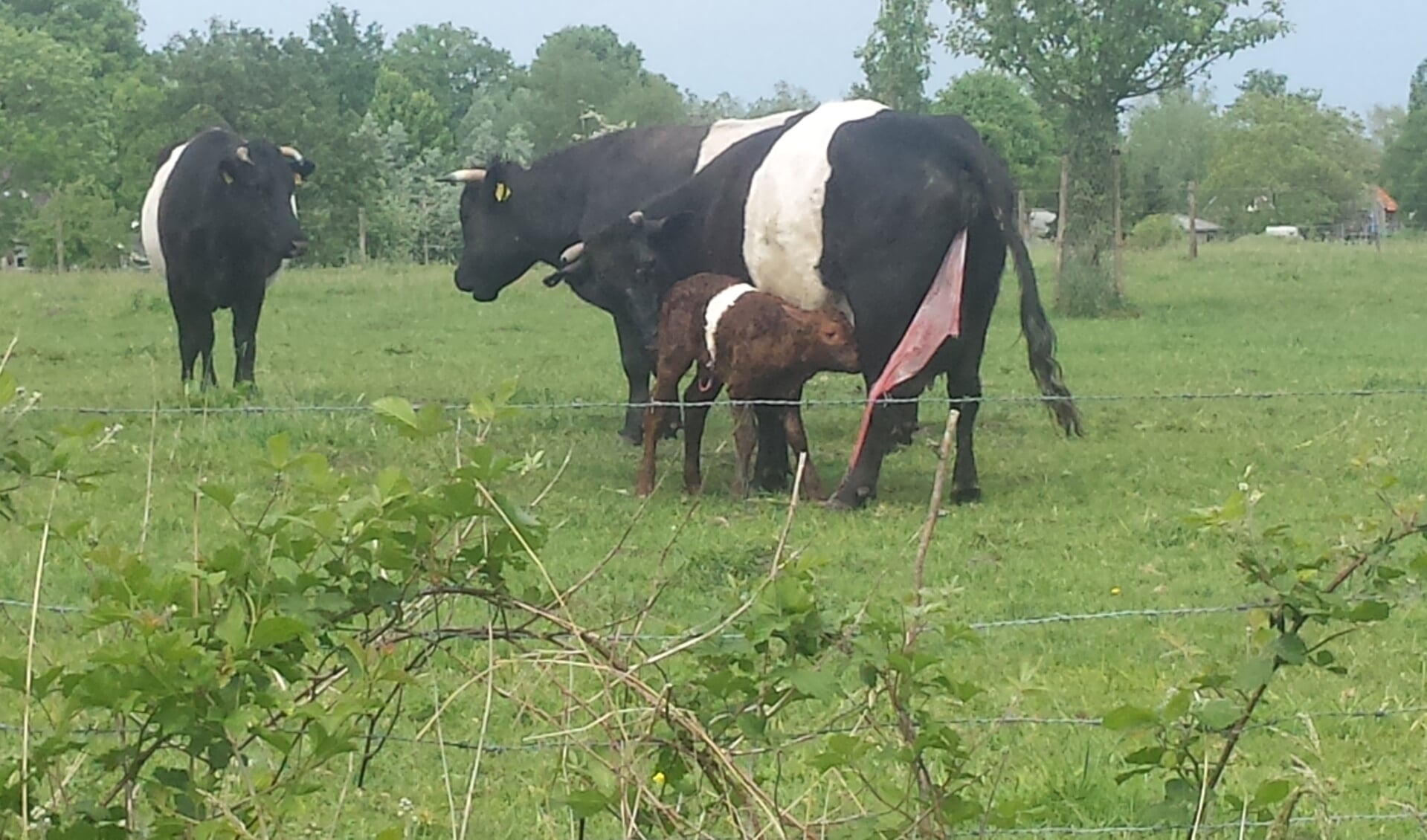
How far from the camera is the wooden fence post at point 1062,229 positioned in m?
19.5

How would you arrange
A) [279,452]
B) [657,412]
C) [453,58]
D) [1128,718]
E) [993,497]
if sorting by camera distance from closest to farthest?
[279,452], [1128,718], [993,497], [657,412], [453,58]

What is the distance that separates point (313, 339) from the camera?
16.0m

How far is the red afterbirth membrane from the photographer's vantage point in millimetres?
8164

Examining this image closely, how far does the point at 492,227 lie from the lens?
1146 cm

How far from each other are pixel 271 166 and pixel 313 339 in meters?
4.37

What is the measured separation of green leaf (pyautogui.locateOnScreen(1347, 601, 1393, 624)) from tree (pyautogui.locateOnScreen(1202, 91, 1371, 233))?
2163 inches

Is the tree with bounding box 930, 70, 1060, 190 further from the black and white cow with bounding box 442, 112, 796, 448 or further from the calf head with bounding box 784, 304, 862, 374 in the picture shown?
the calf head with bounding box 784, 304, 862, 374

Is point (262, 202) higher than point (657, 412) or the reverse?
higher

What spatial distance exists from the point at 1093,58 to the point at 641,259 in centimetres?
1154

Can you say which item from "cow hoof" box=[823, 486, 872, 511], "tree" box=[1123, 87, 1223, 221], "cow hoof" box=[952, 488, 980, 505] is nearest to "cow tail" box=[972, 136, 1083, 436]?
"cow hoof" box=[952, 488, 980, 505]

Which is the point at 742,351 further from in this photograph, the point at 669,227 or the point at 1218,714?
the point at 1218,714

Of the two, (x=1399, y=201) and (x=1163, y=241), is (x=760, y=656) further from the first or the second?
(x=1399, y=201)

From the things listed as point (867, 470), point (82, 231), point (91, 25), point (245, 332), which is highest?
point (91, 25)

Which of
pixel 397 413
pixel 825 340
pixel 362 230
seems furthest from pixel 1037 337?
pixel 362 230
